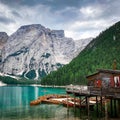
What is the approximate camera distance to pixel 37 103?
99.5 meters

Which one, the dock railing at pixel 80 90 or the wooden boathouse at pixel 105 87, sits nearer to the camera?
the wooden boathouse at pixel 105 87

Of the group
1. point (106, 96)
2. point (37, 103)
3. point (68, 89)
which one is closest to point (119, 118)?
point (106, 96)

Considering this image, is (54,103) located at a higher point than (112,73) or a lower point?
lower

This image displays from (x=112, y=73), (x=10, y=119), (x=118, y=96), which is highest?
(x=112, y=73)

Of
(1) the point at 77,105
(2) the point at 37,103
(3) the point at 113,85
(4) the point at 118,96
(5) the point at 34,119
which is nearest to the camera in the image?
(4) the point at 118,96

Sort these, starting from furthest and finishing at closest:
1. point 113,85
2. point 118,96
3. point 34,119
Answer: point 34,119, point 113,85, point 118,96

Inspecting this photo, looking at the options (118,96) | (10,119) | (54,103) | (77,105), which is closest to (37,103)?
(54,103)

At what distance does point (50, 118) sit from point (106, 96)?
15.3 m

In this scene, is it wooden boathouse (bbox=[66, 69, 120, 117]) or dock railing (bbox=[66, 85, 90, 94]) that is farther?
dock railing (bbox=[66, 85, 90, 94])

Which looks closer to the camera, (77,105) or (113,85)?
(113,85)

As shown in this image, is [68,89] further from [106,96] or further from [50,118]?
[106,96]

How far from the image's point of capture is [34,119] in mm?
62344

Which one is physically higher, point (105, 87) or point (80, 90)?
point (105, 87)

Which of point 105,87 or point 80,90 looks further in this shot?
point 80,90
